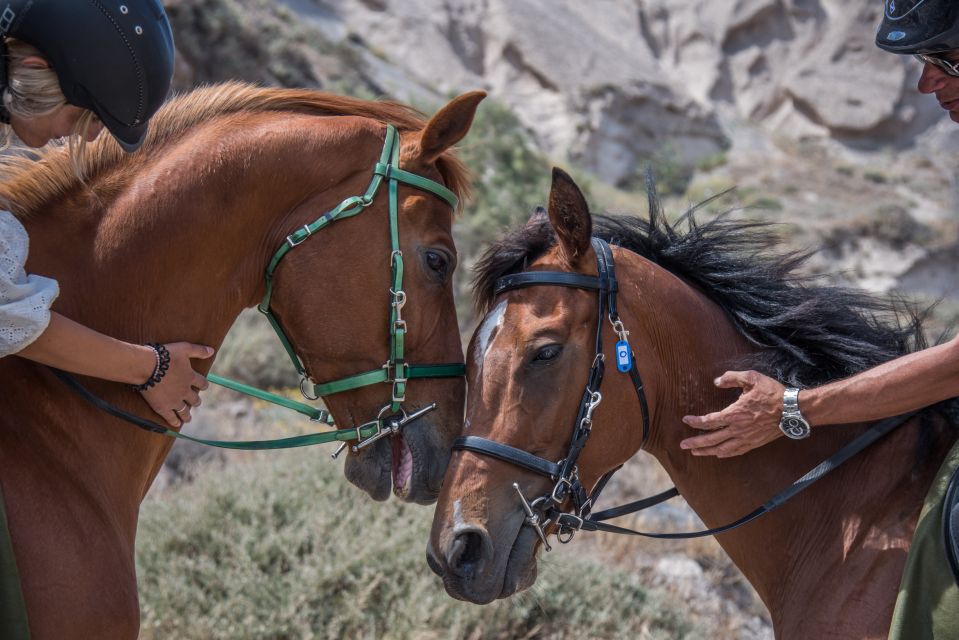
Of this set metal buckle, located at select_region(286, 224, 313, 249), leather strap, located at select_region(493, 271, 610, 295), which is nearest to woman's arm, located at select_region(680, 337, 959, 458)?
leather strap, located at select_region(493, 271, 610, 295)

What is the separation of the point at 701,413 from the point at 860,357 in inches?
22.0

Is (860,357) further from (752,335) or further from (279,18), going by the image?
(279,18)

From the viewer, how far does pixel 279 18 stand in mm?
22016

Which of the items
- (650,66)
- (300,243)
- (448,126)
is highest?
(448,126)

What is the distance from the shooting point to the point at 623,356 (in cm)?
270

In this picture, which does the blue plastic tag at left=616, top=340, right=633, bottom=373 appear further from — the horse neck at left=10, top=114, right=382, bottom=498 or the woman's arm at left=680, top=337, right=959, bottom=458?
the horse neck at left=10, top=114, right=382, bottom=498

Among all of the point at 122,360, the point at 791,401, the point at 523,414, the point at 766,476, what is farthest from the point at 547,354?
the point at 122,360

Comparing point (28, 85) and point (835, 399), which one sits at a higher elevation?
point (28, 85)

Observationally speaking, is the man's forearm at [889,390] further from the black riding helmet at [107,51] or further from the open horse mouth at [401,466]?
the black riding helmet at [107,51]

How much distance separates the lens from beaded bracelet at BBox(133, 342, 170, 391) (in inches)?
98.3

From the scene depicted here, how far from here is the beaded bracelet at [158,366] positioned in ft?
8.19

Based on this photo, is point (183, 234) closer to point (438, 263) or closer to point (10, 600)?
point (438, 263)

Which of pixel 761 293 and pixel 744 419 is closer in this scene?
pixel 744 419

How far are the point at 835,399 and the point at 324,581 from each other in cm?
332
